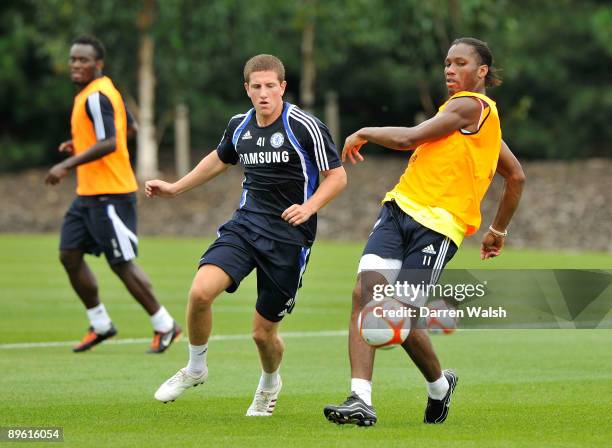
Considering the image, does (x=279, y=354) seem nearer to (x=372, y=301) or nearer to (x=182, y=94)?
(x=372, y=301)

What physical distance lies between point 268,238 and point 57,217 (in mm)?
28041

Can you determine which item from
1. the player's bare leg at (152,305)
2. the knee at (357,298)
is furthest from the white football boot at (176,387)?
the player's bare leg at (152,305)

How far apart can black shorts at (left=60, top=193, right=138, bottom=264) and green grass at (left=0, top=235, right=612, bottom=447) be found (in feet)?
3.09

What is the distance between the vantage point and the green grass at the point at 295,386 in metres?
8.17

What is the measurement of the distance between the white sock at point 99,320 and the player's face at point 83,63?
2206 mm

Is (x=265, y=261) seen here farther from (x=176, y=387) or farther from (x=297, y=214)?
(x=176, y=387)

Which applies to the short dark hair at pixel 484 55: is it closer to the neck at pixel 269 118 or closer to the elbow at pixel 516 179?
the elbow at pixel 516 179

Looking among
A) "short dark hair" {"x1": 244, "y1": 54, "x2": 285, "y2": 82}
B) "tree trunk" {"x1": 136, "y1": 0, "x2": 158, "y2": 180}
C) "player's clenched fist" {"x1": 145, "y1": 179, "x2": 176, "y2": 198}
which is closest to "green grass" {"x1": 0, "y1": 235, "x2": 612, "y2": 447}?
"player's clenched fist" {"x1": 145, "y1": 179, "x2": 176, "y2": 198}

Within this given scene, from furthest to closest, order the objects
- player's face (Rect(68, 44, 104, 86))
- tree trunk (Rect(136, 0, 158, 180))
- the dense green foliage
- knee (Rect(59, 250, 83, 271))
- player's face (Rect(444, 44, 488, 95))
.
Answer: tree trunk (Rect(136, 0, 158, 180)) → the dense green foliage → player's face (Rect(68, 44, 104, 86)) → knee (Rect(59, 250, 83, 271)) → player's face (Rect(444, 44, 488, 95))

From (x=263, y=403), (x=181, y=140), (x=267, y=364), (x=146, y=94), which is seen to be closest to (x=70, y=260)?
(x=267, y=364)

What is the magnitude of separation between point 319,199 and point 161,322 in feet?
15.0

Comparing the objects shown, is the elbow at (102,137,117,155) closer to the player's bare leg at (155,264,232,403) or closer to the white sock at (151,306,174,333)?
the white sock at (151,306,174,333)

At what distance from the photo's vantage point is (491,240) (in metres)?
9.38

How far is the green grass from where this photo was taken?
817 centimetres
